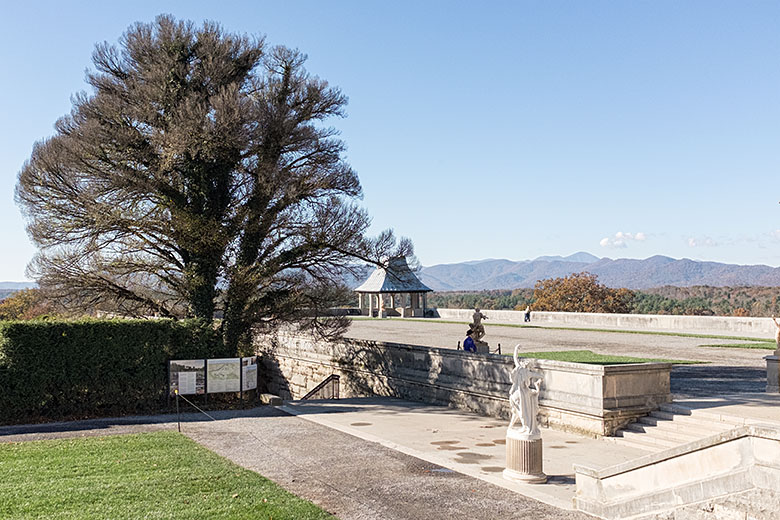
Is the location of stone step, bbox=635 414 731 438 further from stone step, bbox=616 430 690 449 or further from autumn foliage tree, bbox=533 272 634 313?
autumn foliage tree, bbox=533 272 634 313

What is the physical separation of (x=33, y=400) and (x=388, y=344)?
9575 mm

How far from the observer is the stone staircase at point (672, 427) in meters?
11.8

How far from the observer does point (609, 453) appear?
1188 centimetres

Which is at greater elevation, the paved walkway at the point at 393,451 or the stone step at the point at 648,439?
the stone step at the point at 648,439

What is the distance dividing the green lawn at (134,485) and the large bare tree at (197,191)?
25.5ft

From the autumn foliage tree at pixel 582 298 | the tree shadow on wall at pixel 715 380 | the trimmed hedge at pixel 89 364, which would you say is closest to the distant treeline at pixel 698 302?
the autumn foliage tree at pixel 582 298

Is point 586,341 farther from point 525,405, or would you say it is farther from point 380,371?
point 525,405

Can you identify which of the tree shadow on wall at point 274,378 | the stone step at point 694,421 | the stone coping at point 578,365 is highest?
the stone coping at point 578,365

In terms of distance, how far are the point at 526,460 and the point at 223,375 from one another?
11099mm

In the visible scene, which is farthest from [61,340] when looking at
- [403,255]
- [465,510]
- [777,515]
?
[777,515]

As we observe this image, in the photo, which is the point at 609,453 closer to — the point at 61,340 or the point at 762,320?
the point at 61,340

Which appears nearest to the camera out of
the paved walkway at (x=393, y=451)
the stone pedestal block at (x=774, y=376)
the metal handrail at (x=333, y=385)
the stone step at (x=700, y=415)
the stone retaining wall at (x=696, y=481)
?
the stone retaining wall at (x=696, y=481)

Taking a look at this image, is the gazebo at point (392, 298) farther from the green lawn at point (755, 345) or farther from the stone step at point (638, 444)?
the stone step at point (638, 444)

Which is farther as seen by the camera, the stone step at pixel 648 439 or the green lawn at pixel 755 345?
the green lawn at pixel 755 345
